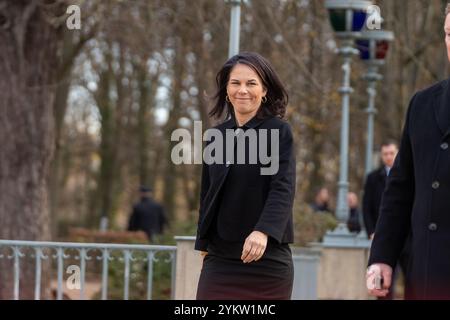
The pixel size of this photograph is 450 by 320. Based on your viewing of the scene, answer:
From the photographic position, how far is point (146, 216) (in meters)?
25.8

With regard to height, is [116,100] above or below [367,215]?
above

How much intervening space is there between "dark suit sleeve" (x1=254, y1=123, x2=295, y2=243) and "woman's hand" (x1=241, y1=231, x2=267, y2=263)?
1.2 inches

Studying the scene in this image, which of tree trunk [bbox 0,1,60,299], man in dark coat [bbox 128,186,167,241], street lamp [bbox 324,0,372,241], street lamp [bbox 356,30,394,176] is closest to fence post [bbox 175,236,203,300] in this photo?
tree trunk [bbox 0,1,60,299]

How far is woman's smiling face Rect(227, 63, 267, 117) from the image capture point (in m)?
6.44

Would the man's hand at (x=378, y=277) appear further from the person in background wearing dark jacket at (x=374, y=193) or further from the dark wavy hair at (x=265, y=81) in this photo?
the person in background wearing dark jacket at (x=374, y=193)

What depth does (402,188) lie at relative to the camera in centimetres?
483

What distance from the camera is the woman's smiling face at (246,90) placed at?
644 cm

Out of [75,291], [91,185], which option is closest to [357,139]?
[91,185]

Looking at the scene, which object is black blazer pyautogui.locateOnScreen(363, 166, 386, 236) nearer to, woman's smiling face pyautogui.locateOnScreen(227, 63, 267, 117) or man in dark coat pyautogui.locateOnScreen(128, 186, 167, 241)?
woman's smiling face pyautogui.locateOnScreen(227, 63, 267, 117)

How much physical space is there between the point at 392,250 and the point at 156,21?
15.5 meters

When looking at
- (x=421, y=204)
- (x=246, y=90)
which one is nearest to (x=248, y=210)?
(x=246, y=90)

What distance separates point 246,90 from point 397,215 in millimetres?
1795

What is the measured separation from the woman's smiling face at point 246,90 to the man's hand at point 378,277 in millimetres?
1842
